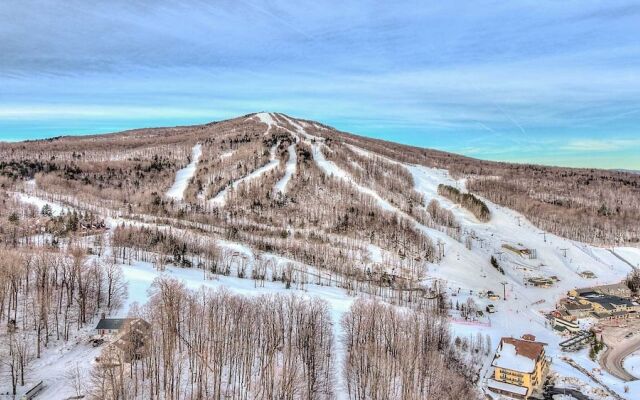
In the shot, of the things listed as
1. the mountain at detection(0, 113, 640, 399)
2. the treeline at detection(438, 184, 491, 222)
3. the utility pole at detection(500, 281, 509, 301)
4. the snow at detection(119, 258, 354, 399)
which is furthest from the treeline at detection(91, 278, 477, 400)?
the treeline at detection(438, 184, 491, 222)

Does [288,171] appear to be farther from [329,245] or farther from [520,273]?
[520,273]

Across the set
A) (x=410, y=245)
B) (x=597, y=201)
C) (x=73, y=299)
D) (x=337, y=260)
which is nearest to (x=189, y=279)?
(x=73, y=299)

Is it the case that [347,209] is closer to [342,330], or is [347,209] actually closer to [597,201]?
[342,330]

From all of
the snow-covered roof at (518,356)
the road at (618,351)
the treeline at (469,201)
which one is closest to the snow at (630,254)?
the treeline at (469,201)

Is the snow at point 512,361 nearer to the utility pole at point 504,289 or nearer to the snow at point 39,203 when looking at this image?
the utility pole at point 504,289

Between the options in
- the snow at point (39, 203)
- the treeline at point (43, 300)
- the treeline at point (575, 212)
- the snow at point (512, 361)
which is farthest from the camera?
the treeline at point (575, 212)

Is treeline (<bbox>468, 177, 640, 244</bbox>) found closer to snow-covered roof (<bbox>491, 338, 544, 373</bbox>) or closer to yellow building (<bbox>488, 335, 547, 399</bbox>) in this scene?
snow-covered roof (<bbox>491, 338, 544, 373</bbox>)
